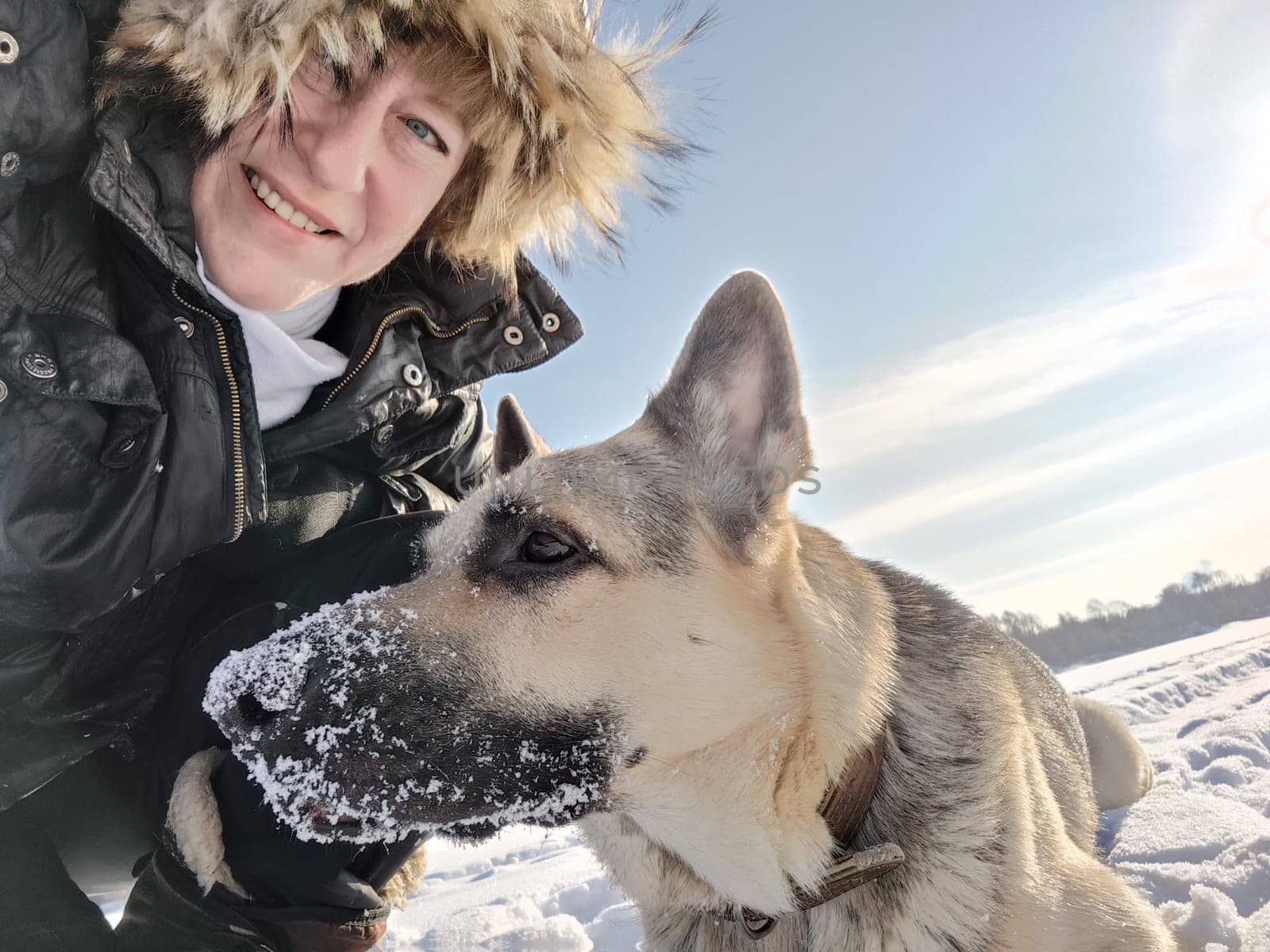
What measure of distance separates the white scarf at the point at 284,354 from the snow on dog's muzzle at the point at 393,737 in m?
0.98

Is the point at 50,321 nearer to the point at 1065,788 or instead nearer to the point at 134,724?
the point at 134,724

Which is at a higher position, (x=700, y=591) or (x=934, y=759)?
(x=700, y=591)

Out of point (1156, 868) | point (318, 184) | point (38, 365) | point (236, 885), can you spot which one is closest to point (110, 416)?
point (38, 365)

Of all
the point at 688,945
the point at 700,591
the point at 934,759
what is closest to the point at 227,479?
the point at 700,591

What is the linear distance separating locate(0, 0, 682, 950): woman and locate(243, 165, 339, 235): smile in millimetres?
12

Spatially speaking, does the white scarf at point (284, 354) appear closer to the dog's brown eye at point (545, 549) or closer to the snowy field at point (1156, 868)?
the dog's brown eye at point (545, 549)

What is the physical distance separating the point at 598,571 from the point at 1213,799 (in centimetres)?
411

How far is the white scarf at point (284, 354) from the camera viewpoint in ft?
7.97

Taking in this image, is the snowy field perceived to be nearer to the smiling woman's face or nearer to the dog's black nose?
the dog's black nose

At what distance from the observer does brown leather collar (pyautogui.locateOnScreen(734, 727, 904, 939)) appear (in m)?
1.82

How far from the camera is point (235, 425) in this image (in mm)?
2287

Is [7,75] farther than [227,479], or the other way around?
[227,479]

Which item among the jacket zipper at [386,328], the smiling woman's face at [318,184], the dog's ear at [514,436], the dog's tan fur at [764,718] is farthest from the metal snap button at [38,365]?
the dog's ear at [514,436]

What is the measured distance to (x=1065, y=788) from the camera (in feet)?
8.29
